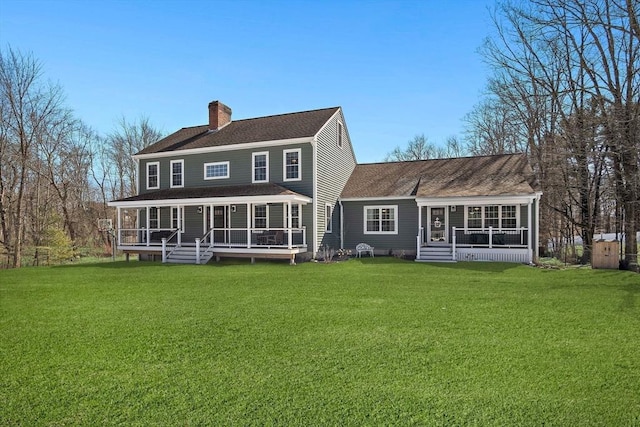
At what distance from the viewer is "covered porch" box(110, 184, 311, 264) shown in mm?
16125

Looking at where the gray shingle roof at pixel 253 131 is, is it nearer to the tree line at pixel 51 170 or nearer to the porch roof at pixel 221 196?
the porch roof at pixel 221 196

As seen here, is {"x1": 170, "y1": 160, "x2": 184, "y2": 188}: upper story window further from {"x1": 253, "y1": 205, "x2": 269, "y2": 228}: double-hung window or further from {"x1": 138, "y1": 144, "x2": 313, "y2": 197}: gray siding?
{"x1": 253, "y1": 205, "x2": 269, "y2": 228}: double-hung window

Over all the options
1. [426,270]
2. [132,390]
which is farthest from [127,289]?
[426,270]

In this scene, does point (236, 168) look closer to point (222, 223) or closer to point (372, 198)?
point (222, 223)

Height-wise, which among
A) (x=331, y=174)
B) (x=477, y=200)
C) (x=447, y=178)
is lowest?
(x=477, y=200)

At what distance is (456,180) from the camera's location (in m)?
17.9

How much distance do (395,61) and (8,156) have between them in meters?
21.5

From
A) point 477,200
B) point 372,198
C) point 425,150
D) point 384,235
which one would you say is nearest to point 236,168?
point 372,198

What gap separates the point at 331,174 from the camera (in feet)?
61.5

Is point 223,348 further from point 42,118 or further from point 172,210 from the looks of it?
point 42,118

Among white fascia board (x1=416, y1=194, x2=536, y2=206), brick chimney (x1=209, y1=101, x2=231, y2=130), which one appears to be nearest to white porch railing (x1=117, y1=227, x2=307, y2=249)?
white fascia board (x1=416, y1=194, x2=536, y2=206)

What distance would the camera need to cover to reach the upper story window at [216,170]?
1875 cm

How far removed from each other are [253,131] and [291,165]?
11.3 ft

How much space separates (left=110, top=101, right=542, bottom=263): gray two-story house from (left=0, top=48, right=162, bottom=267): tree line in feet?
21.4
